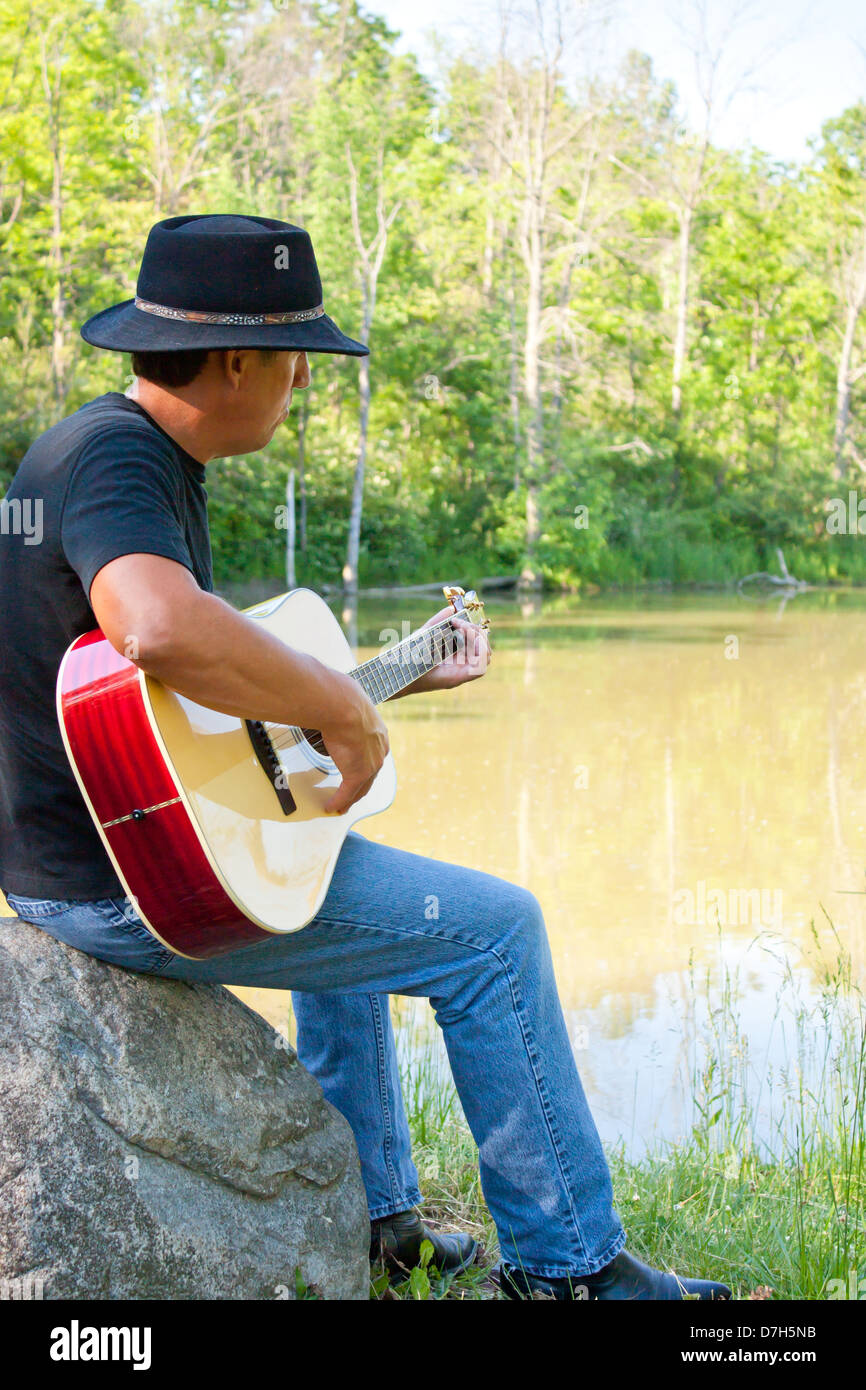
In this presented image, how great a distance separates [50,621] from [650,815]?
19.5 ft

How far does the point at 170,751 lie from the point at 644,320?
27.6 m

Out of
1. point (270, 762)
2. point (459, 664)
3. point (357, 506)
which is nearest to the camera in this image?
point (270, 762)

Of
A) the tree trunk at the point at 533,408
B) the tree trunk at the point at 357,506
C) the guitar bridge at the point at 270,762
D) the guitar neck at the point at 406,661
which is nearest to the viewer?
the guitar bridge at the point at 270,762

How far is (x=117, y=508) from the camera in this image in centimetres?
172

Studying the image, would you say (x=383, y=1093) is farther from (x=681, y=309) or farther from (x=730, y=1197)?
(x=681, y=309)

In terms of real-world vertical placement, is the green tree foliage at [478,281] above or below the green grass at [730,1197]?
above

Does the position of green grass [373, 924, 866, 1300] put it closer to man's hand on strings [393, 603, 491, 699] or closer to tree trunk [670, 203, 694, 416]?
man's hand on strings [393, 603, 491, 699]

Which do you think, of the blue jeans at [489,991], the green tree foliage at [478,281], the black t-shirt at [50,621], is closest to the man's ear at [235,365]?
the black t-shirt at [50,621]

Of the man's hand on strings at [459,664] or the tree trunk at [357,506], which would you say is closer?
the man's hand on strings at [459,664]

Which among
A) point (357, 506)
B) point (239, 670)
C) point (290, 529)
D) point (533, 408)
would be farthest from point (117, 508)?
point (533, 408)

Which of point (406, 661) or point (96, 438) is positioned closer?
point (96, 438)

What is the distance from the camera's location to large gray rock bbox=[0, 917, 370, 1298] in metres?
1.80

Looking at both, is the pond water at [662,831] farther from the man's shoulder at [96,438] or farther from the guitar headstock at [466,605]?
the man's shoulder at [96,438]

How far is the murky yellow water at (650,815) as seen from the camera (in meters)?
4.59
